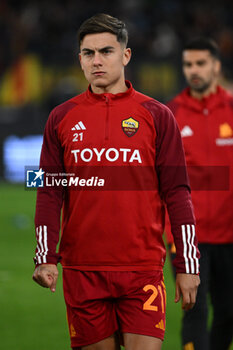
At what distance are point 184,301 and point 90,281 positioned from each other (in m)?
0.48

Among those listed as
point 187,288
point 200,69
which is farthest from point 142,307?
point 200,69

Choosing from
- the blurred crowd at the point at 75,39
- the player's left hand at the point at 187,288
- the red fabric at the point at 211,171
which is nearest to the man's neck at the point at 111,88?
the player's left hand at the point at 187,288

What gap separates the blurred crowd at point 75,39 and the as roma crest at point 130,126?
16074 mm

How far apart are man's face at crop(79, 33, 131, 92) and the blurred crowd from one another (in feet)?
52.4

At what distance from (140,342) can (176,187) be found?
2.58 feet

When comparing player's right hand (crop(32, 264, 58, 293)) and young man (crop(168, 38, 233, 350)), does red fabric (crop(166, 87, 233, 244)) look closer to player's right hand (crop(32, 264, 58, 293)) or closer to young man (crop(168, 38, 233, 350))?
young man (crop(168, 38, 233, 350))

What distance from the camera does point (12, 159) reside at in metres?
19.2

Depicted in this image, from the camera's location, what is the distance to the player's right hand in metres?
4.03

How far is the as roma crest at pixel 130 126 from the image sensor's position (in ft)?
13.6

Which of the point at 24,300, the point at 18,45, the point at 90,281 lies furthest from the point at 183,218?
the point at 18,45

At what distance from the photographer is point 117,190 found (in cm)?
411

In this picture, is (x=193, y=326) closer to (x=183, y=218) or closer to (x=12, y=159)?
(x=183, y=218)
